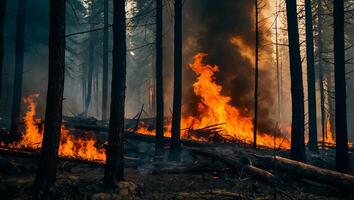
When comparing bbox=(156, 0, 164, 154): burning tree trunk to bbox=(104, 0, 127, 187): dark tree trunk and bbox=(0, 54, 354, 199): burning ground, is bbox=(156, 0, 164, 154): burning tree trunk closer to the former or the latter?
bbox=(0, 54, 354, 199): burning ground

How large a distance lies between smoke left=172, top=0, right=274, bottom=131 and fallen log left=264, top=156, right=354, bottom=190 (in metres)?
11.9

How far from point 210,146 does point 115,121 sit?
758cm

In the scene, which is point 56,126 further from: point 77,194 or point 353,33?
point 353,33

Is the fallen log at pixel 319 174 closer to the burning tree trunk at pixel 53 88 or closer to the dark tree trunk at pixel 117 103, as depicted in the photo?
the dark tree trunk at pixel 117 103

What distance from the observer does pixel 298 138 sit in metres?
11.3

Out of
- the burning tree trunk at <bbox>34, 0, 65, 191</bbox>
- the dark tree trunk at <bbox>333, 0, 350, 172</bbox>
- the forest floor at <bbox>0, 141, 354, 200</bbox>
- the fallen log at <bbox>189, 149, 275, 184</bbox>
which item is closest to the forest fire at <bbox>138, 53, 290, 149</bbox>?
the fallen log at <bbox>189, 149, 275, 184</bbox>

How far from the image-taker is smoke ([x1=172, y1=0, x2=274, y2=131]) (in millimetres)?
21750

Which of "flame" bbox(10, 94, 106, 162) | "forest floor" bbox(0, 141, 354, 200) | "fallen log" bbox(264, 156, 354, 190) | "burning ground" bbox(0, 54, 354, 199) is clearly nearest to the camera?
"forest floor" bbox(0, 141, 354, 200)

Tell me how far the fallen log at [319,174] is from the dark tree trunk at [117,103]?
490 centimetres

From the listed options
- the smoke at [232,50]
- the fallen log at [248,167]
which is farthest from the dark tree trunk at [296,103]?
the smoke at [232,50]

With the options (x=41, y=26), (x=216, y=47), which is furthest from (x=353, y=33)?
(x=41, y=26)

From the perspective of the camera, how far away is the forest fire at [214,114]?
65.3ft

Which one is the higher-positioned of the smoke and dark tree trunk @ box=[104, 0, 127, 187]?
the smoke

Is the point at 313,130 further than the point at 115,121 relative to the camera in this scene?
Yes
